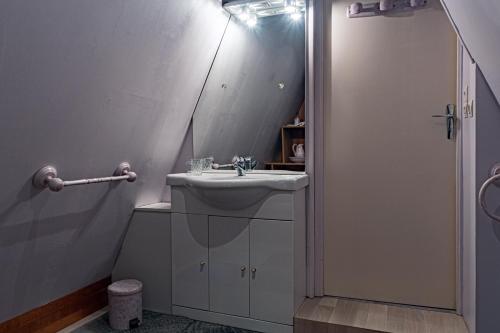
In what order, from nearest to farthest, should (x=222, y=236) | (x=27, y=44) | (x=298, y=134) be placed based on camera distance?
(x=27, y=44) → (x=222, y=236) → (x=298, y=134)

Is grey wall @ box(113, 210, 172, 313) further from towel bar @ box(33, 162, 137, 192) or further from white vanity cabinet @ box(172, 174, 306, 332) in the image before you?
towel bar @ box(33, 162, 137, 192)

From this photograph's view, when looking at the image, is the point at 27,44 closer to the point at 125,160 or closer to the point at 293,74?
the point at 125,160

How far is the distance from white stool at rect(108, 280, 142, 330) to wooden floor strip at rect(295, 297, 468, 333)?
2.84ft

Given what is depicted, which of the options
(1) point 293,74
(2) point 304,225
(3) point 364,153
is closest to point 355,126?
(3) point 364,153

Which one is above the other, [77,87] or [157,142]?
[77,87]

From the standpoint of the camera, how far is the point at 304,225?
2219 mm

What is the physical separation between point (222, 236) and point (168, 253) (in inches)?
14.8

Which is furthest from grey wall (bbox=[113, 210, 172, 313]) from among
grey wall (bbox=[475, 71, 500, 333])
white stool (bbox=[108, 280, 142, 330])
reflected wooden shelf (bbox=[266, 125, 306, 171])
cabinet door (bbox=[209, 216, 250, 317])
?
grey wall (bbox=[475, 71, 500, 333])

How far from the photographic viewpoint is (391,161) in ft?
7.07

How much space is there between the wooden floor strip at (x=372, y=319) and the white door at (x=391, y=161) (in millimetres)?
86

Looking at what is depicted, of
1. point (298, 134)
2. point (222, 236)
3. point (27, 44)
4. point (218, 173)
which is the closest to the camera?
point (27, 44)

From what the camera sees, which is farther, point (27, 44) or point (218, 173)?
point (218, 173)

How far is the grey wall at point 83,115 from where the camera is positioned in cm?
145

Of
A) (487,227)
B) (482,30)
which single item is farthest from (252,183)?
(482,30)
